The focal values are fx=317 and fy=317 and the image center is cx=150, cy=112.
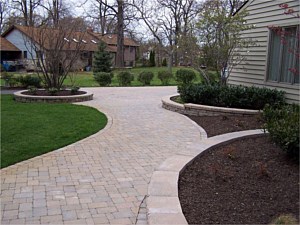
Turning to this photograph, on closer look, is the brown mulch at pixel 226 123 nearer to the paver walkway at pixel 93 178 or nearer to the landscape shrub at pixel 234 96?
the paver walkway at pixel 93 178

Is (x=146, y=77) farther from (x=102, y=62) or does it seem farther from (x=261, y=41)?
(x=261, y=41)

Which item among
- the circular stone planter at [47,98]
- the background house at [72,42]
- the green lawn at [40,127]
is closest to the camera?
the green lawn at [40,127]

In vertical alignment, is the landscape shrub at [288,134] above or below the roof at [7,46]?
below

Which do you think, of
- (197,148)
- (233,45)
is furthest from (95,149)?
(233,45)

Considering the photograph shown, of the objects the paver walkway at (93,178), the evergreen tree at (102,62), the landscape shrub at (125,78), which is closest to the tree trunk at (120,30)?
the evergreen tree at (102,62)

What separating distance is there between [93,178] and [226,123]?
3.99 meters

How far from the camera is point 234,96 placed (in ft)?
26.8

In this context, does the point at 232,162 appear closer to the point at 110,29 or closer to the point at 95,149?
the point at 95,149

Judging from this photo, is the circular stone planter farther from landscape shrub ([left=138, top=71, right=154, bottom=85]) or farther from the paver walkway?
landscape shrub ([left=138, top=71, right=154, bottom=85])

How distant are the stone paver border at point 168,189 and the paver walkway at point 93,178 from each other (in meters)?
0.20

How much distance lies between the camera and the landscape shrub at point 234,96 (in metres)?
7.93

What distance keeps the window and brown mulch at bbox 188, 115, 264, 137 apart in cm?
146

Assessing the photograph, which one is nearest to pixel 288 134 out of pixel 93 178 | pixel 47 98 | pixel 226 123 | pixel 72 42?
pixel 93 178

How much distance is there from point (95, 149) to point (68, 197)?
1.93m
